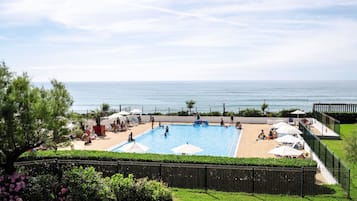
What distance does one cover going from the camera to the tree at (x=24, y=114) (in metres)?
10.6

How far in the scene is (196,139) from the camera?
1266 inches

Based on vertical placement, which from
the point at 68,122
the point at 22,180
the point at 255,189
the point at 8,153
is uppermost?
the point at 68,122

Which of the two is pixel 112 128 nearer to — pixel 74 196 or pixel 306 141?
pixel 306 141

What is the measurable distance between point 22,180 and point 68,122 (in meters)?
2.10

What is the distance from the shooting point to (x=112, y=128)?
35.2 m

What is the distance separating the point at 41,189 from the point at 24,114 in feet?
9.06

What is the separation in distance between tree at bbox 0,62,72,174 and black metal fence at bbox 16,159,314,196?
144 inches

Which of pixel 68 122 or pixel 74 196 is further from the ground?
pixel 68 122

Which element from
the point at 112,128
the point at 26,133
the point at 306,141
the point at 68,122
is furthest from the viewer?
the point at 112,128

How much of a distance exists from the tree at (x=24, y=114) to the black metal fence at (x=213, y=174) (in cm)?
366

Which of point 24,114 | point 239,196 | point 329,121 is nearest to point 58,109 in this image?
point 24,114

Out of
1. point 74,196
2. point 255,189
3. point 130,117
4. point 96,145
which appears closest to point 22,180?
point 74,196

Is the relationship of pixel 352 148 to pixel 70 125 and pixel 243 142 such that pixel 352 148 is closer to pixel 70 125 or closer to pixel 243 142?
pixel 70 125

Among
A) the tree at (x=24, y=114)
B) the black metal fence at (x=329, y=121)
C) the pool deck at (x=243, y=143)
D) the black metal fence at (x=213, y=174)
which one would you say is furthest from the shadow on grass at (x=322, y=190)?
the black metal fence at (x=329, y=121)
